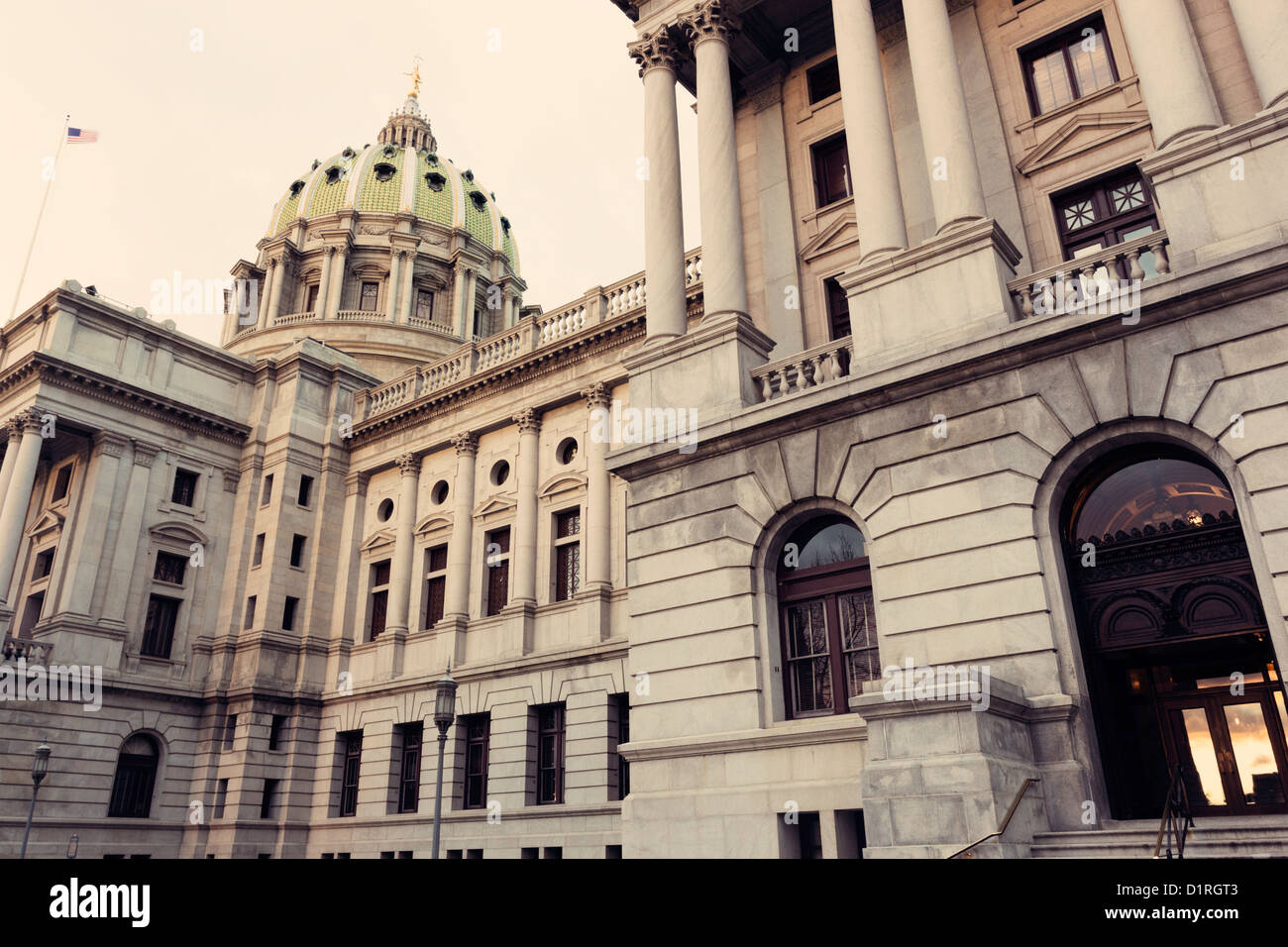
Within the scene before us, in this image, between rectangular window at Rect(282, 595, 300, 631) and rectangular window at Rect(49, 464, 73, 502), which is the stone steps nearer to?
rectangular window at Rect(282, 595, 300, 631)

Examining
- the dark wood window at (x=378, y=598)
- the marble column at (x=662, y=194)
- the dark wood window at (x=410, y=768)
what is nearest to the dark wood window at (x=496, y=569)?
the dark wood window at (x=410, y=768)

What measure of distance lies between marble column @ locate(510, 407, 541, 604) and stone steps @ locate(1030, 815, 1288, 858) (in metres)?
23.5

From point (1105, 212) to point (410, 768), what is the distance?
94.8 feet

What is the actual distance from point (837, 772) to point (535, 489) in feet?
72.5

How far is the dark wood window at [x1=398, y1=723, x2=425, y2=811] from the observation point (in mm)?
33750

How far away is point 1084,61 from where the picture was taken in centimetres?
1814

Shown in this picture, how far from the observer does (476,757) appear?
3278cm

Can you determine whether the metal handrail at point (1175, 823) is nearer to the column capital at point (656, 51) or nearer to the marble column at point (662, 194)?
the marble column at point (662, 194)

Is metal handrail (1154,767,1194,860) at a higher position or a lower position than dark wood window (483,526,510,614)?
lower

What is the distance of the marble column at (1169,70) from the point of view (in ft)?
45.6

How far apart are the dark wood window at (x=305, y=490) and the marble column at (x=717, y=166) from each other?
26513 millimetres

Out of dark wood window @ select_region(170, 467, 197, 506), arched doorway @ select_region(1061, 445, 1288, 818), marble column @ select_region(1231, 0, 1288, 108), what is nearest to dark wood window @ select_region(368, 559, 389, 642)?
dark wood window @ select_region(170, 467, 197, 506)
